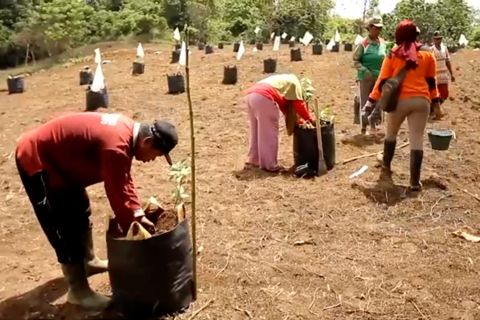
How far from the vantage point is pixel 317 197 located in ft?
16.3

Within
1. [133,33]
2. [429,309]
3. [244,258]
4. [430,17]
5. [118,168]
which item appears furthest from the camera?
[133,33]

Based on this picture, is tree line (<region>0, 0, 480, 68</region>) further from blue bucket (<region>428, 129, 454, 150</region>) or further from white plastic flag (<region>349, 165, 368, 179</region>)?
white plastic flag (<region>349, 165, 368, 179</region>)

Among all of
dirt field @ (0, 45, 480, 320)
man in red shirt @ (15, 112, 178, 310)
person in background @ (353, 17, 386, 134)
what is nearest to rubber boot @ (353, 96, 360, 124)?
dirt field @ (0, 45, 480, 320)

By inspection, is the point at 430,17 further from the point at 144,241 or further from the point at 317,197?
the point at 144,241

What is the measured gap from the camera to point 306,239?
13.8ft

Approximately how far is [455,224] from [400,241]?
60cm

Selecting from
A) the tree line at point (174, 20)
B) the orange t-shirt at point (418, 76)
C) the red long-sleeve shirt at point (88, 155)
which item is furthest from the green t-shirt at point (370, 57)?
the tree line at point (174, 20)

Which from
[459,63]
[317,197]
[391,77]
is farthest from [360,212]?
[459,63]

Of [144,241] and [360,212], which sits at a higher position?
[144,241]

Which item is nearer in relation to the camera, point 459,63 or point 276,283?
point 276,283

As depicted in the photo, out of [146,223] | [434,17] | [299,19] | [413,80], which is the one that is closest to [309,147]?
[413,80]

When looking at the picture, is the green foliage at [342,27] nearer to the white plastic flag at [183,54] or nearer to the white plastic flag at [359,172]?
the white plastic flag at [183,54]

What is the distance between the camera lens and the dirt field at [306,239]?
3.35 m

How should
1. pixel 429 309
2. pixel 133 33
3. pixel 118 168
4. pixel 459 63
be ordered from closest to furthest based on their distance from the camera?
pixel 118 168
pixel 429 309
pixel 459 63
pixel 133 33
